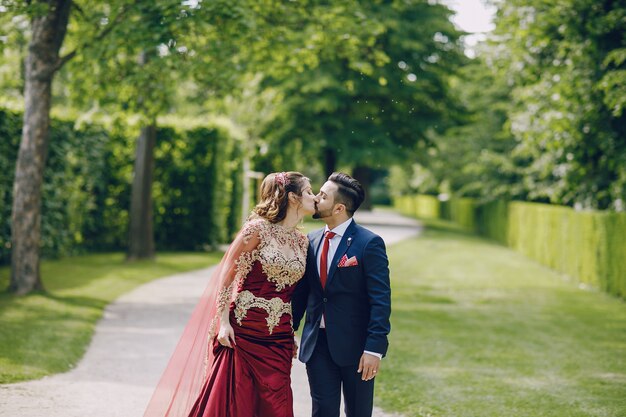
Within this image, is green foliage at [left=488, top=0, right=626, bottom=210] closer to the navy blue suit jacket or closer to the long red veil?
the navy blue suit jacket

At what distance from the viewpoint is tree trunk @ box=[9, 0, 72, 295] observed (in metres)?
11.2

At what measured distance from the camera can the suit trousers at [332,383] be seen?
15.0 ft

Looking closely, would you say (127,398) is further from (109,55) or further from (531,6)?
(531,6)

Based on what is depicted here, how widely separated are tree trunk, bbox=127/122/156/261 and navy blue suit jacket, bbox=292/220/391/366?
12945 millimetres

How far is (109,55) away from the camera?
34.7ft

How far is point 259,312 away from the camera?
4.59 metres

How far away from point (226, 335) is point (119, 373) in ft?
11.0

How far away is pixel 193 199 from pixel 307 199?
1587cm

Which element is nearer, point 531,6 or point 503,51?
point 531,6

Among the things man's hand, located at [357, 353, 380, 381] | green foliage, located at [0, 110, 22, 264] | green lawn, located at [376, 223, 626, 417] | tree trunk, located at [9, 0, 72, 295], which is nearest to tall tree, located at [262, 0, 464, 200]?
green lawn, located at [376, 223, 626, 417]

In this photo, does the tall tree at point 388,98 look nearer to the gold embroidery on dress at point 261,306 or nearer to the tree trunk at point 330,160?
the tree trunk at point 330,160

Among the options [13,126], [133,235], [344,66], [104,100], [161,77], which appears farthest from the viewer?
[344,66]

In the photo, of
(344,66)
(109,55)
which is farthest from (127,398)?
(344,66)

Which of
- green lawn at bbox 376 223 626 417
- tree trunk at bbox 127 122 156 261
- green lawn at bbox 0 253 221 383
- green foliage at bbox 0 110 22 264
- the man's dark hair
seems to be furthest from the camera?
tree trunk at bbox 127 122 156 261
